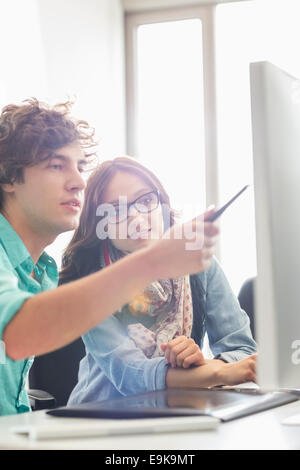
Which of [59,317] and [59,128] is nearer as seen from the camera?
[59,317]

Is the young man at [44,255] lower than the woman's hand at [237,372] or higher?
higher

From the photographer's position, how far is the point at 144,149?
2.71 meters

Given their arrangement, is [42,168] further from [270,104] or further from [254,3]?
[254,3]

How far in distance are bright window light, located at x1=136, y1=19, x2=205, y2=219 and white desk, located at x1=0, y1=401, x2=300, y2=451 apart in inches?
77.2

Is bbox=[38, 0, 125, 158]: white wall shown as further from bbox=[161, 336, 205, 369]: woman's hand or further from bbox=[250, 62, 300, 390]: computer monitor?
bbox=[250, 62, 300, 390]: computer monitor

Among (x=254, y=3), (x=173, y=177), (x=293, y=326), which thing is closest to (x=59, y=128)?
(x=293, y=326)

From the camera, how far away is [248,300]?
5.56 ft

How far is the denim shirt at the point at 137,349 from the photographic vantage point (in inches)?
41.3

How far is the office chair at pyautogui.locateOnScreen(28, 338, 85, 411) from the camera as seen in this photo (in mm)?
1468

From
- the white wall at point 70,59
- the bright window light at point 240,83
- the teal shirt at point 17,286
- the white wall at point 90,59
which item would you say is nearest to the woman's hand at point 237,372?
the teal shirt at point 17,286

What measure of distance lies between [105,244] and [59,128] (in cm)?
28

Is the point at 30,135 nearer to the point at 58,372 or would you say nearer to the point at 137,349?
the point at 137,349

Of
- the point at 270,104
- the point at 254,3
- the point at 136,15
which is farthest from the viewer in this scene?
the point at 136,15

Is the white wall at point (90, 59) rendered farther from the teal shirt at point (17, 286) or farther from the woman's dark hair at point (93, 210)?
the teal shirt at point (17, 286)
